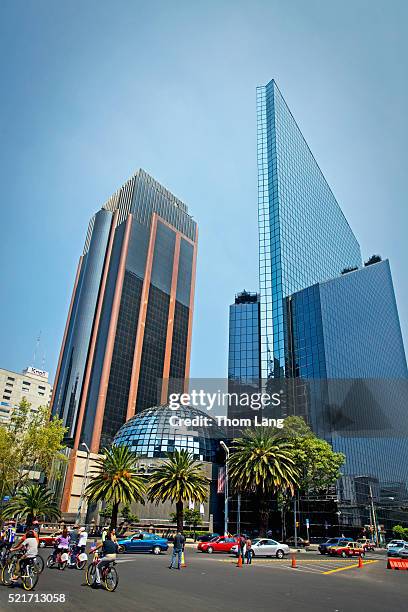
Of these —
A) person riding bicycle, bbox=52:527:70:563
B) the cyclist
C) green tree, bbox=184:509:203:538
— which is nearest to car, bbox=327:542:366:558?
green tree, bbox=184:509:203:538

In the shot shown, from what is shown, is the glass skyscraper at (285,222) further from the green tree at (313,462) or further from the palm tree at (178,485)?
the palm tree at (178,485)

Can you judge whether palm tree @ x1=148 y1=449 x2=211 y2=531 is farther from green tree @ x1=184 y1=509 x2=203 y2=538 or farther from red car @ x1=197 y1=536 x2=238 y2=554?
green tree @ x1=184 y1=509 x2=203 y2=538

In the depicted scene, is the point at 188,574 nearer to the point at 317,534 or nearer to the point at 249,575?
the point at 249,575

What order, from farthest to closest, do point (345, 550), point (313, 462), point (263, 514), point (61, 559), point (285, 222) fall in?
point (285, 222), point (313, 462), point (263, 514), point (345, 550), point (61, 559)

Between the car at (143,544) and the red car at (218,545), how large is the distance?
4527 millimetres

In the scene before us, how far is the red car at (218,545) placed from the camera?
39.9 meters

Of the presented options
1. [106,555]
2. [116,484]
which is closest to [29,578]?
[106,555]

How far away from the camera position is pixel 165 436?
7950 centimetres

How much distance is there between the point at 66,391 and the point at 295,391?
6402cm

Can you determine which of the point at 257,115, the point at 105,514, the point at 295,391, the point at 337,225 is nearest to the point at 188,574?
the point at 105,514

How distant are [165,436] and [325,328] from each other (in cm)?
4460

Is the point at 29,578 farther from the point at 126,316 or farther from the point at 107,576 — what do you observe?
the point at 126,316

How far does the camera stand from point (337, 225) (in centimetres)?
15250

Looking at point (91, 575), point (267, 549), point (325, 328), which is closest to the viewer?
point (91, 575)
